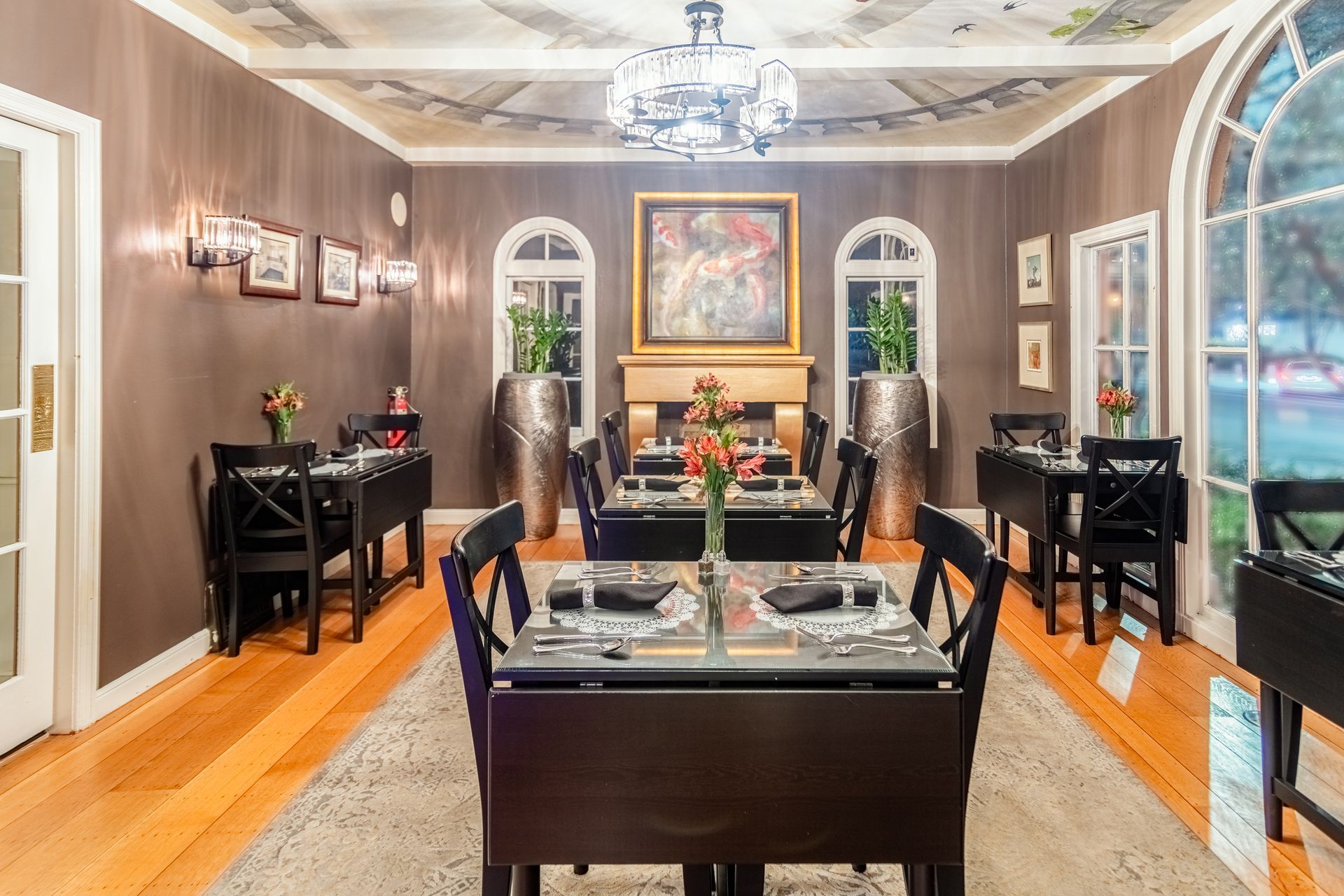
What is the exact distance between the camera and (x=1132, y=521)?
3838 millimetres

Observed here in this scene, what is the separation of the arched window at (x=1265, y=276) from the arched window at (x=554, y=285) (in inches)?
153

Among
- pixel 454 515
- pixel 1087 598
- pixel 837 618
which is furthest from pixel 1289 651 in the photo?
pixel 454 515

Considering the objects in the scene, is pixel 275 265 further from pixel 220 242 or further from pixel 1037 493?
pixel 1037 493

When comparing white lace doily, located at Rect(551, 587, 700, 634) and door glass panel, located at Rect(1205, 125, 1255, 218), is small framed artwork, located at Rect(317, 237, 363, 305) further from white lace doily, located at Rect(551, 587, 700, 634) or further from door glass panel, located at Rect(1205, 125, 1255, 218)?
door glass panel, located at Rect(1205, 125, 1255, 218)

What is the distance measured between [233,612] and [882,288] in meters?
4.75

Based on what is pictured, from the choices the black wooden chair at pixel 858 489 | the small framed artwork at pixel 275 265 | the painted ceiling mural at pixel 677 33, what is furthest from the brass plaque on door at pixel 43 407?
the black wooden chair at pixel 858 489

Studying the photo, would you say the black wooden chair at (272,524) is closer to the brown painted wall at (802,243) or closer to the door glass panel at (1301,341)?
the brown painted wall at (802,243)

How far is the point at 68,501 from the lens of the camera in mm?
3066

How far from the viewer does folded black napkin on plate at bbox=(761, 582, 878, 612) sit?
1912mm

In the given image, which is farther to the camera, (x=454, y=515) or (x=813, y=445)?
(x=454, y=515)

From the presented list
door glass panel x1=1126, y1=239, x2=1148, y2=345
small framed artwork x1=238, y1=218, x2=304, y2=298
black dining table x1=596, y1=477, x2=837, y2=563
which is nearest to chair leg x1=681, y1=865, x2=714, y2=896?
black dining table x1=596, y1=477, x2=837, y2=563

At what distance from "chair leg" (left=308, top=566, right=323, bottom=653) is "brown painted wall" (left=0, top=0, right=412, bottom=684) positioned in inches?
19.0

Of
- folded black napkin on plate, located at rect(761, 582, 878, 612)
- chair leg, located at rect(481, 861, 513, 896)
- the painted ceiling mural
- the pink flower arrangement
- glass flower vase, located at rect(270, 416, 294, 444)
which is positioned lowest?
chair leg, located at rect(481, 861, 513, 896)

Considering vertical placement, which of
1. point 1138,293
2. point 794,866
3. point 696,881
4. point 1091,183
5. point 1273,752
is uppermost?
point 1091,183
